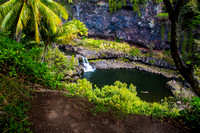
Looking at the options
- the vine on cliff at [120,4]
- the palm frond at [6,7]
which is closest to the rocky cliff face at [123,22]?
the vine on cliff at [120,4]

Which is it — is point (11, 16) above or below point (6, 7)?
below

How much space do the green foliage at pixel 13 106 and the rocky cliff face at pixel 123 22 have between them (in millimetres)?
29524

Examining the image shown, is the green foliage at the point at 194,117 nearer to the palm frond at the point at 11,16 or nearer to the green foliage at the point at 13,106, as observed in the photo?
the green foliage at the point at 13,106

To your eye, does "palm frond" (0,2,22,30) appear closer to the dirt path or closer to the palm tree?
the palm tree

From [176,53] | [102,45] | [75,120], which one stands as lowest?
[75,120]

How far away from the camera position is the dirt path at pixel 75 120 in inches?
74.5

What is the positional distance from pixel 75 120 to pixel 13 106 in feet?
3.30

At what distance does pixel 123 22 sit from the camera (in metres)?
30.4

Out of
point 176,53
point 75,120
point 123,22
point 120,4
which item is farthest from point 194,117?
point 123,22

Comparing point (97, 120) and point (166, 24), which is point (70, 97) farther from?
point (166, 24)

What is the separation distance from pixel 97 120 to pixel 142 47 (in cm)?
3012

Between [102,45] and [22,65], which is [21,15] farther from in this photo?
[102,45]

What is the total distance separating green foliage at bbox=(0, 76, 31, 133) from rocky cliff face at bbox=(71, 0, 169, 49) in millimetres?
29524

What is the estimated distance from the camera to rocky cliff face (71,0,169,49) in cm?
2705
